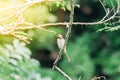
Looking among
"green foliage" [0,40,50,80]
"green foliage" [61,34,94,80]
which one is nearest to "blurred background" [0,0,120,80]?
"green foliage" [61,34,94,80]

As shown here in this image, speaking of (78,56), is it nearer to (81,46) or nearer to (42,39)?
(81,46)

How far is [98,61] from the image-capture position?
6531mm

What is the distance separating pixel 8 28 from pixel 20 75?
683 millimetres

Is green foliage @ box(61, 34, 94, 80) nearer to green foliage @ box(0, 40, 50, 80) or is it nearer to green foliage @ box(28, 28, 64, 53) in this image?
green foliage @ box(28, 28, 64, 53)

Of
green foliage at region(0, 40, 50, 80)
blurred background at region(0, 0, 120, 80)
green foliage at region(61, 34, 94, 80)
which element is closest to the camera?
green foliage at region(0, 40, 50, 80)

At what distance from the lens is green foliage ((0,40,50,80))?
9.36 ft

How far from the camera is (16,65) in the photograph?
2988 mm

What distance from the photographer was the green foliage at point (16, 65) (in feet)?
9.36

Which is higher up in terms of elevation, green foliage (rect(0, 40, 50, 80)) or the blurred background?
green foliage (rect(0, 40, 50, 80))

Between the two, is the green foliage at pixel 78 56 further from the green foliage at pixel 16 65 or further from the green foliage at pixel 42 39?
the green foliage at pixel 16 65

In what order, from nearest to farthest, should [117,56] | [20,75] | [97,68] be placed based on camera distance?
[20,75]
[117,56]
[97,68]

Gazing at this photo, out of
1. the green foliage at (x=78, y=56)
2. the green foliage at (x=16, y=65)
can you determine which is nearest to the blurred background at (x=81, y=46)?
the green foliage at (x=78, y=56)

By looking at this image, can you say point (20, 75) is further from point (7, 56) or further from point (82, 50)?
point (82, 50)

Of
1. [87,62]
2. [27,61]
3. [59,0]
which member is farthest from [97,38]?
A: [59,0]
